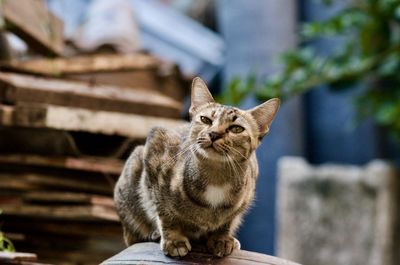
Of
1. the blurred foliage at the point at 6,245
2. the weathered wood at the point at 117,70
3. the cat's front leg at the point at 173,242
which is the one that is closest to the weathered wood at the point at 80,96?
the weathered wood at the point at 117,70

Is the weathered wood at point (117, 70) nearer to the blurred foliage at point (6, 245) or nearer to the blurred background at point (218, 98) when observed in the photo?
the blurred background at point (218, 98)

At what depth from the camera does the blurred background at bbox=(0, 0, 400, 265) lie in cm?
335

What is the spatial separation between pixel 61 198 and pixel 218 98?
1526 mm

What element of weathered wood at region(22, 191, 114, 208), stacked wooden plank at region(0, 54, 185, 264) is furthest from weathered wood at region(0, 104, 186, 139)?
weathered wood at region(22, 191, 114, 208)

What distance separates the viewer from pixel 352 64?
4.78 meters

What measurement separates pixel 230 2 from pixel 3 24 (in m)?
2.44

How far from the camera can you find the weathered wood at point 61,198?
331 centimetres

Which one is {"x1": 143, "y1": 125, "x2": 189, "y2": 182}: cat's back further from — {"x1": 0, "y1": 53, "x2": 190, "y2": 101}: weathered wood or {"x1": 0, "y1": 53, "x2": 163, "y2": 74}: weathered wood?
{"x1": 0, "y1": 53, "x2": 163, "y2": 74}: weathered wood

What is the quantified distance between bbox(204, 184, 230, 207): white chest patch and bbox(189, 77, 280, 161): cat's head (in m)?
0.10

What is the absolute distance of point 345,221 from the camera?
16.5 ft

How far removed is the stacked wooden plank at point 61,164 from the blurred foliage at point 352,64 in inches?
46.5

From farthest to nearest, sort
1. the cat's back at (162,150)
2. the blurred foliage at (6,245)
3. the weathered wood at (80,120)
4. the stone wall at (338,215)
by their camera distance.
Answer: the stone wall at (338,215) < the weathered wood at (80,120) < the blurred foliage at (6,245) < the cat's back at (162,150)

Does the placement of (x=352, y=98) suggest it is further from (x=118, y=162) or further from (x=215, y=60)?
(x=118, y=162)

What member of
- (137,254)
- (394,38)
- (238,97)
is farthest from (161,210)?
(394,38)
